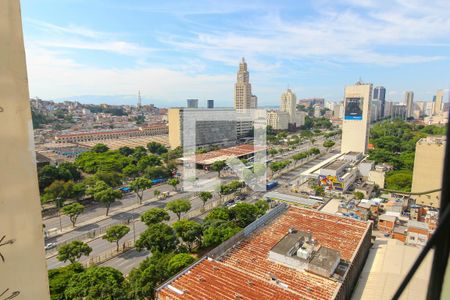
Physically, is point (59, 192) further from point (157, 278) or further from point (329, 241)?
point (329, 241)

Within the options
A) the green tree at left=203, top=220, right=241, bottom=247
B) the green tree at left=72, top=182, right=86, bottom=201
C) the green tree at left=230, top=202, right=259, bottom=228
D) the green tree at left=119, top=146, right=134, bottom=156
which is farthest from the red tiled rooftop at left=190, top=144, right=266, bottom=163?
the green tree at left=203, top=220, right=241, bottom=247

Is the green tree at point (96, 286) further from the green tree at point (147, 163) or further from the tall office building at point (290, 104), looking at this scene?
the tall office building at point (290, 104)

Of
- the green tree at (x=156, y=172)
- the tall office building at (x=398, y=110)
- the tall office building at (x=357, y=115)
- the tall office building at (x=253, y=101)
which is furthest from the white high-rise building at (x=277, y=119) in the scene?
the tall office building at (x=398, y=110)

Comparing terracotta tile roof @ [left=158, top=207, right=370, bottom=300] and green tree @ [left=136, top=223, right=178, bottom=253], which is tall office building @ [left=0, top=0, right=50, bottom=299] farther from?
green tree @ [left=136, top=223, right=178, bottom=253]

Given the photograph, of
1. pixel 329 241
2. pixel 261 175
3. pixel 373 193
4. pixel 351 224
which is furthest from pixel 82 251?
pixel 373 193

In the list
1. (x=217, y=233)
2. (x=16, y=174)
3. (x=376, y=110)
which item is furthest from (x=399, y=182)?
(x=376, y=110)
